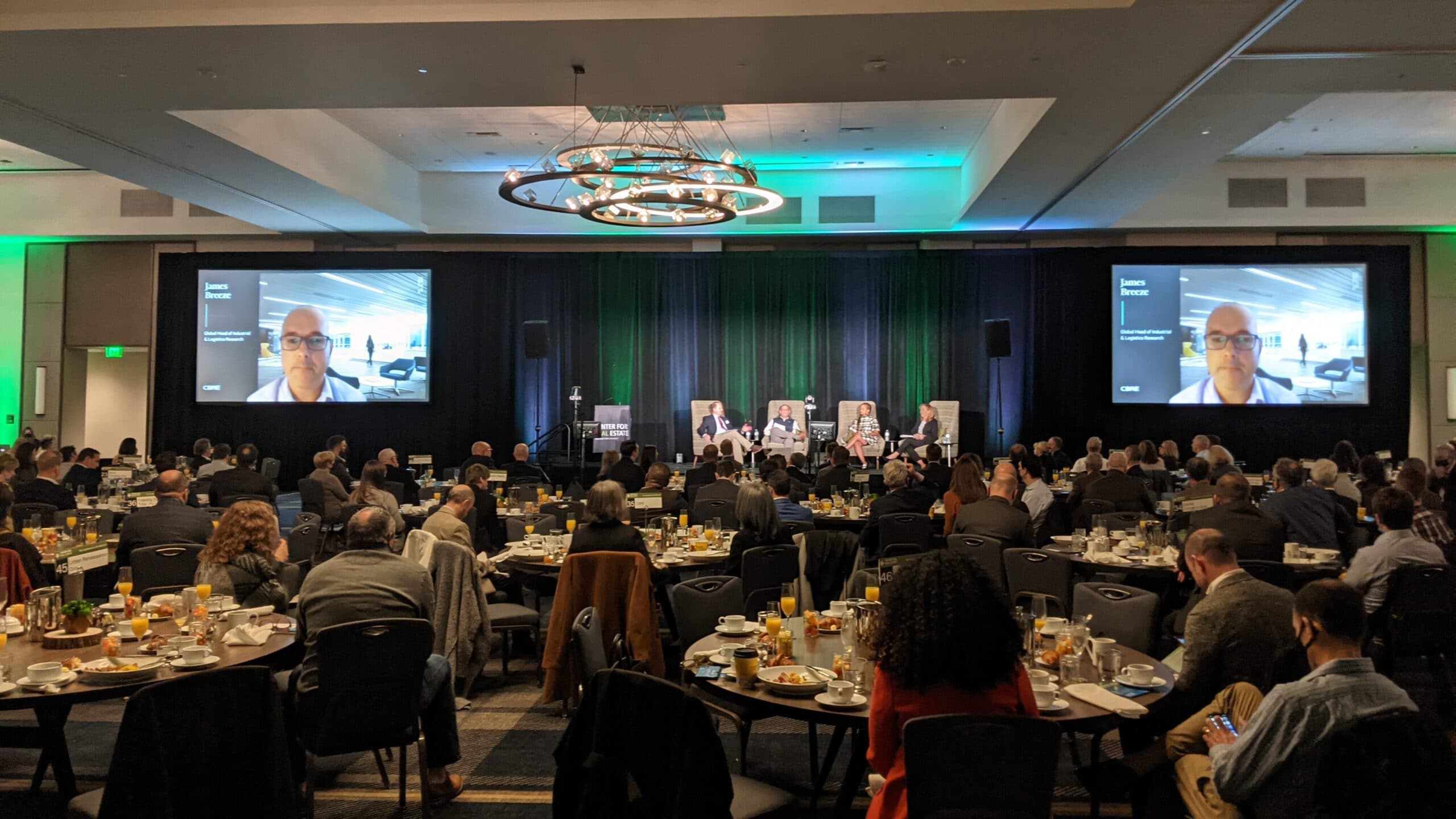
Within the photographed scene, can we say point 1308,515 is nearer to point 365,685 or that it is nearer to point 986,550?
point 986,550

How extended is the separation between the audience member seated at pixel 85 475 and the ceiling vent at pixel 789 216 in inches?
369

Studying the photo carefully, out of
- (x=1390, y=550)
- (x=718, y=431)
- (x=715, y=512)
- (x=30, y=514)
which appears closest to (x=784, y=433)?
(x=718, y=431)

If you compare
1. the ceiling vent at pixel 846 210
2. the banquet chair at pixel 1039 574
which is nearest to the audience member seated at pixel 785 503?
the banquet chair at pixel 1039 574

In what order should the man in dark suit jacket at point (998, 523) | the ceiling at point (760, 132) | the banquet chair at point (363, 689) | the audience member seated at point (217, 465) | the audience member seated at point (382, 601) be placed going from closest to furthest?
the banquet chair at point (363, 689)
the audience member seated at point (382, 601)
the man in dark suit jacket at point (998, 523)
the audience member seated at point (217, 465)
the ceiling at point (760, 132)

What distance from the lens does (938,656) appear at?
2561 millimetres

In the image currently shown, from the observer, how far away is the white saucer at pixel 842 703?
3.21 m

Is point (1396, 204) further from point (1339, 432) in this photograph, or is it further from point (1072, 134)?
point (1072, 134)

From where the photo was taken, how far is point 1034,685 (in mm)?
3205

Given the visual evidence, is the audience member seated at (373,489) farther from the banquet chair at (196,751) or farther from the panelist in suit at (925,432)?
the panelist in suit at (925,432)

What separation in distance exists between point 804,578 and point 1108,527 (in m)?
2.74

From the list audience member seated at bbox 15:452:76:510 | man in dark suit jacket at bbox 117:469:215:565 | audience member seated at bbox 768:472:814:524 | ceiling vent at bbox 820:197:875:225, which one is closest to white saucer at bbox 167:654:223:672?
man in dark suit jacket at bbox 117:469:215:565

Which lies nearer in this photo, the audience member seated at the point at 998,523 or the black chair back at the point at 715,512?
the audience member seated at the point at 998,523

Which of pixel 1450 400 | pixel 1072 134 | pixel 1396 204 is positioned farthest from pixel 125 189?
pixel 1450 400

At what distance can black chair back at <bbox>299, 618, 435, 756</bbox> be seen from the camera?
3.62m
